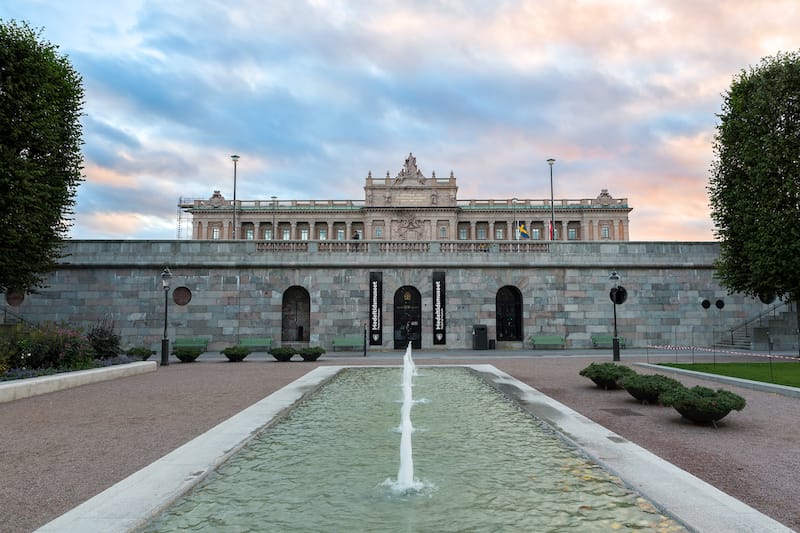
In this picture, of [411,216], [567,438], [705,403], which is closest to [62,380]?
[567,438]

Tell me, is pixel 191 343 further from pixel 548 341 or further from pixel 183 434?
pixel 183 434

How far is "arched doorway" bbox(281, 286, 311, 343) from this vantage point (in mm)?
34844

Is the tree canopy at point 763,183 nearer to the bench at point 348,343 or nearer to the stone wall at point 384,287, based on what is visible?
the stone wall at point 384,287

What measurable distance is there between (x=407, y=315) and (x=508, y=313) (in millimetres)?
7068

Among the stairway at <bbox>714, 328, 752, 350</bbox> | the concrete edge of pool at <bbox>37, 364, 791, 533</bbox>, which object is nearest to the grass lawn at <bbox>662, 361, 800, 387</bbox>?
the stairway at <bbox>714, 328, 752, 350</bbox>

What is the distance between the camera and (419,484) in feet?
23.6

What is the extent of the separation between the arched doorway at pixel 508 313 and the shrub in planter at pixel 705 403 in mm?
23759

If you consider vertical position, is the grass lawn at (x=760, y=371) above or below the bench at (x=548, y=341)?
below

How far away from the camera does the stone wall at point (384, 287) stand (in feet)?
110

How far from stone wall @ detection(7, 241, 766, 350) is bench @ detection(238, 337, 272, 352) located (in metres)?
0.99

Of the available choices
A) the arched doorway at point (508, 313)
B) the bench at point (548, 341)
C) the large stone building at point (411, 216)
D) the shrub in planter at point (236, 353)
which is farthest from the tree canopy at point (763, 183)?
the large stone building at point (411, 216)

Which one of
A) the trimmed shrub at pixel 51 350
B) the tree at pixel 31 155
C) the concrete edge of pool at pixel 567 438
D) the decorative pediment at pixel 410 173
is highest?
the decorative pediment at pixel 410 173

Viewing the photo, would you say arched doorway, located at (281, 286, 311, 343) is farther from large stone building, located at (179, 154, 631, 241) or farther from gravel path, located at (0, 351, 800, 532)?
large stone building, located at (179, 154, 631, 241)

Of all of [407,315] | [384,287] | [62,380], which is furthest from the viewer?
[407,315]
